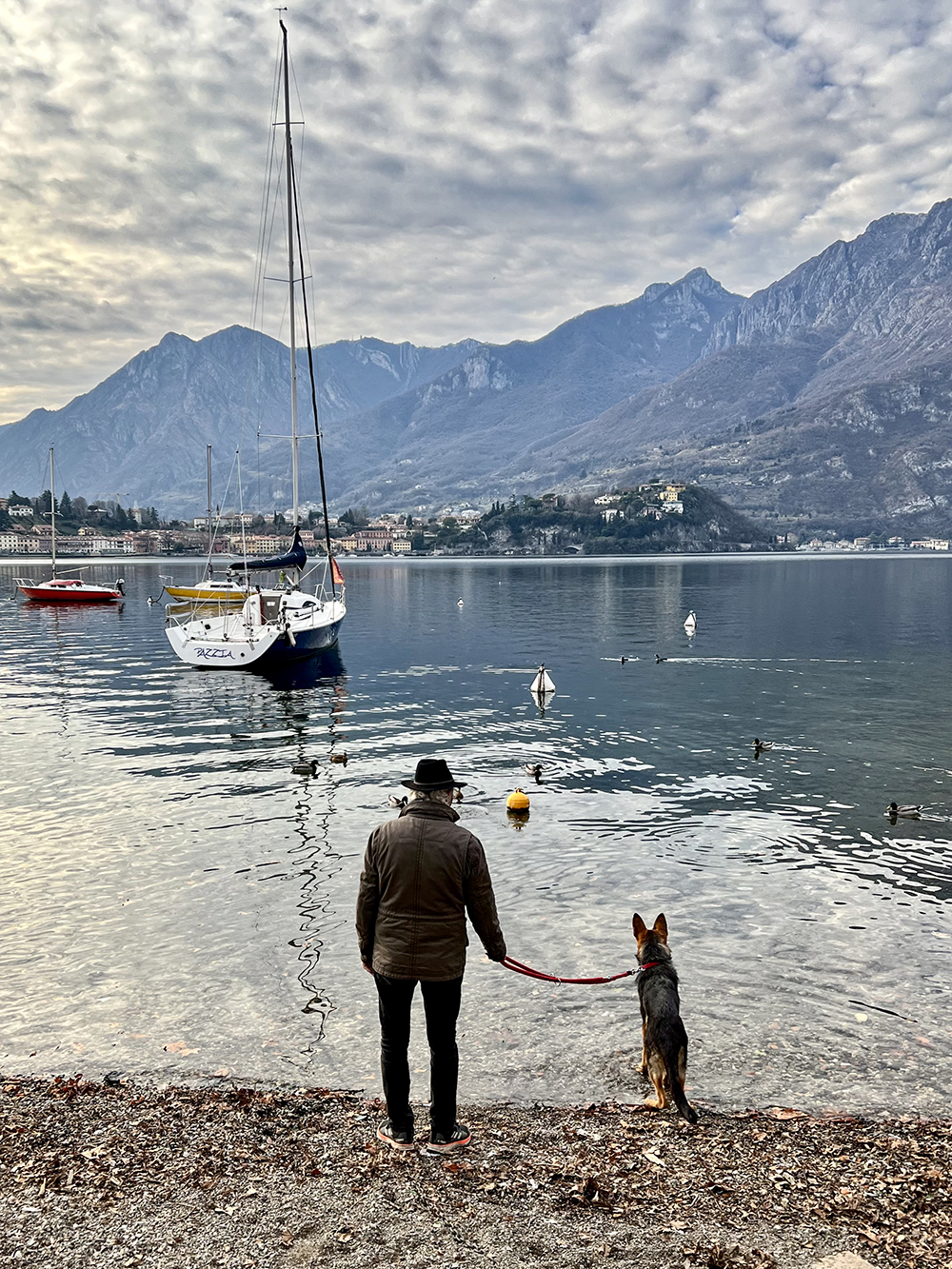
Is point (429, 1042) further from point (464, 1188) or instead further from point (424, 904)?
point (424, 904)

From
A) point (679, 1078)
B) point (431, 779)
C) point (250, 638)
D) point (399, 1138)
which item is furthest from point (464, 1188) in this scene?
point (250, 638)

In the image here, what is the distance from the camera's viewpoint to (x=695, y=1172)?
6414mm

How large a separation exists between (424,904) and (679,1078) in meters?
3.27

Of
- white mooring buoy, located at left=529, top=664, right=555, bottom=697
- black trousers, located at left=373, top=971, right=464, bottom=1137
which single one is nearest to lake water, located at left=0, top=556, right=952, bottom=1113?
white mooring buoy, located at left=529, top=664, right=555, bottom=697

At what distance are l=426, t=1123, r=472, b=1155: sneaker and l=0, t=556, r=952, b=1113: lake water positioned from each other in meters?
1.34

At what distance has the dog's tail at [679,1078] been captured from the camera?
24.3ft

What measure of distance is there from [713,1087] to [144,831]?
13.2 m

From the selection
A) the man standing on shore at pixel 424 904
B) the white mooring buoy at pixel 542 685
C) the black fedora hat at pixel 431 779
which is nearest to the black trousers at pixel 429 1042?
the man standing on shore at pixel 424 904

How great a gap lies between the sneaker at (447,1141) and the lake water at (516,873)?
4.38ft

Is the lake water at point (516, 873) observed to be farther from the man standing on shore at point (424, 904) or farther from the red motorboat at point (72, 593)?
the red motorboat at point (72, 593)

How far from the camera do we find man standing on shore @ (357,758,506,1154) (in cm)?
621

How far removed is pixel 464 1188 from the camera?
616 cm

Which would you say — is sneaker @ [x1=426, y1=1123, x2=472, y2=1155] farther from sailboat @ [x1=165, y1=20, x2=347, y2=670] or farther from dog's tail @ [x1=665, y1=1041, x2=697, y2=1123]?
sailboat @ [x1=165, y1=20, x2=347, y2=670]

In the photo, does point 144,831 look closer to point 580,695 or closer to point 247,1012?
point 247,1012
